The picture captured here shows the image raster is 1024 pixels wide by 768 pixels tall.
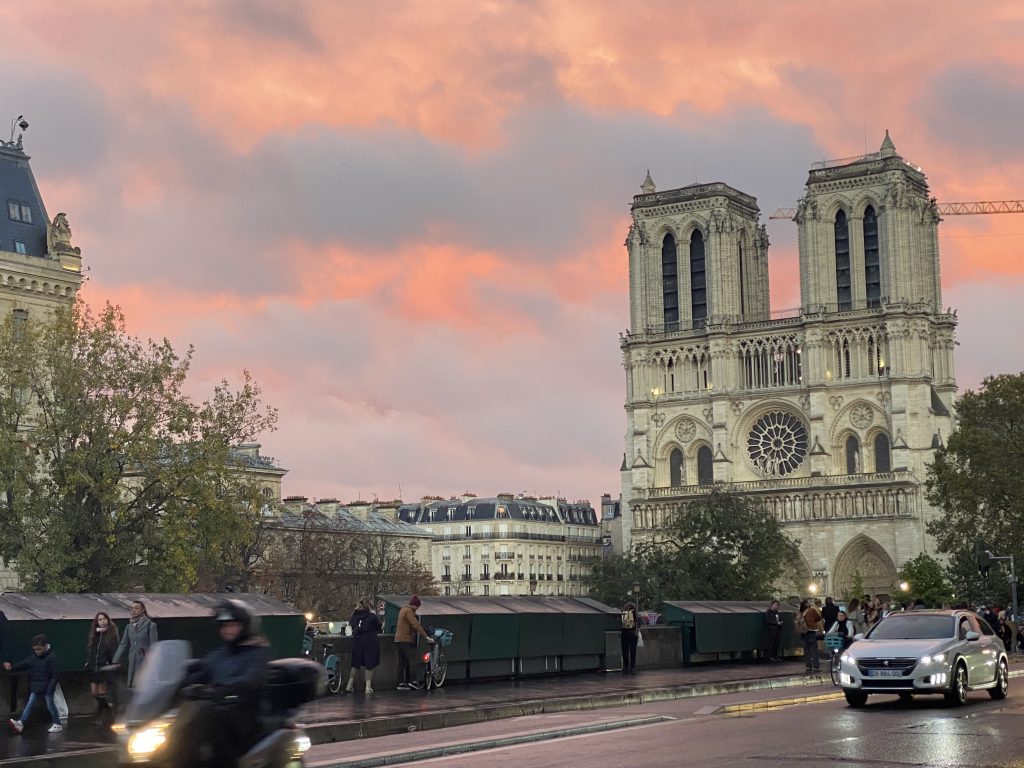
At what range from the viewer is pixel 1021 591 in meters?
74.1

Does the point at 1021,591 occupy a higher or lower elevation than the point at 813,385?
lower

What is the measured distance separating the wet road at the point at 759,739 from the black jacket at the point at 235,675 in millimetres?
5995

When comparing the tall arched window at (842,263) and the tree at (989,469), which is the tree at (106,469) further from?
the tall arched window at (842,263)

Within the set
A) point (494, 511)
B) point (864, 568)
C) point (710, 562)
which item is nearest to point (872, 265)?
point (864, 568)

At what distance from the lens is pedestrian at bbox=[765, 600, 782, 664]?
36.8 meters

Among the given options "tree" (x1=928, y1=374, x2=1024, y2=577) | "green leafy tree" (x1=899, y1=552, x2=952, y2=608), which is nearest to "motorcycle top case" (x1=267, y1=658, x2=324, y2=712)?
"tree" (x1=928, y1=374, x2=1024, y2=577)

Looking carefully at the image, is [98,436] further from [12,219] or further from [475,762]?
[475,762]

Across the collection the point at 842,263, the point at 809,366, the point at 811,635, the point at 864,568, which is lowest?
the point at 811,635

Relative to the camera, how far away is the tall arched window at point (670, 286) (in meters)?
109

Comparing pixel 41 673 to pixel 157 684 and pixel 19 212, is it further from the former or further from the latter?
pixel 19 212

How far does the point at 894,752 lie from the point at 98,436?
3089cm

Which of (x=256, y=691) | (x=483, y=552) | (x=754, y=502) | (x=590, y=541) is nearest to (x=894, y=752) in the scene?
(x=256, y=691)

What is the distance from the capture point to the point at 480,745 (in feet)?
57.5

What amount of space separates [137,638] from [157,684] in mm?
11391
